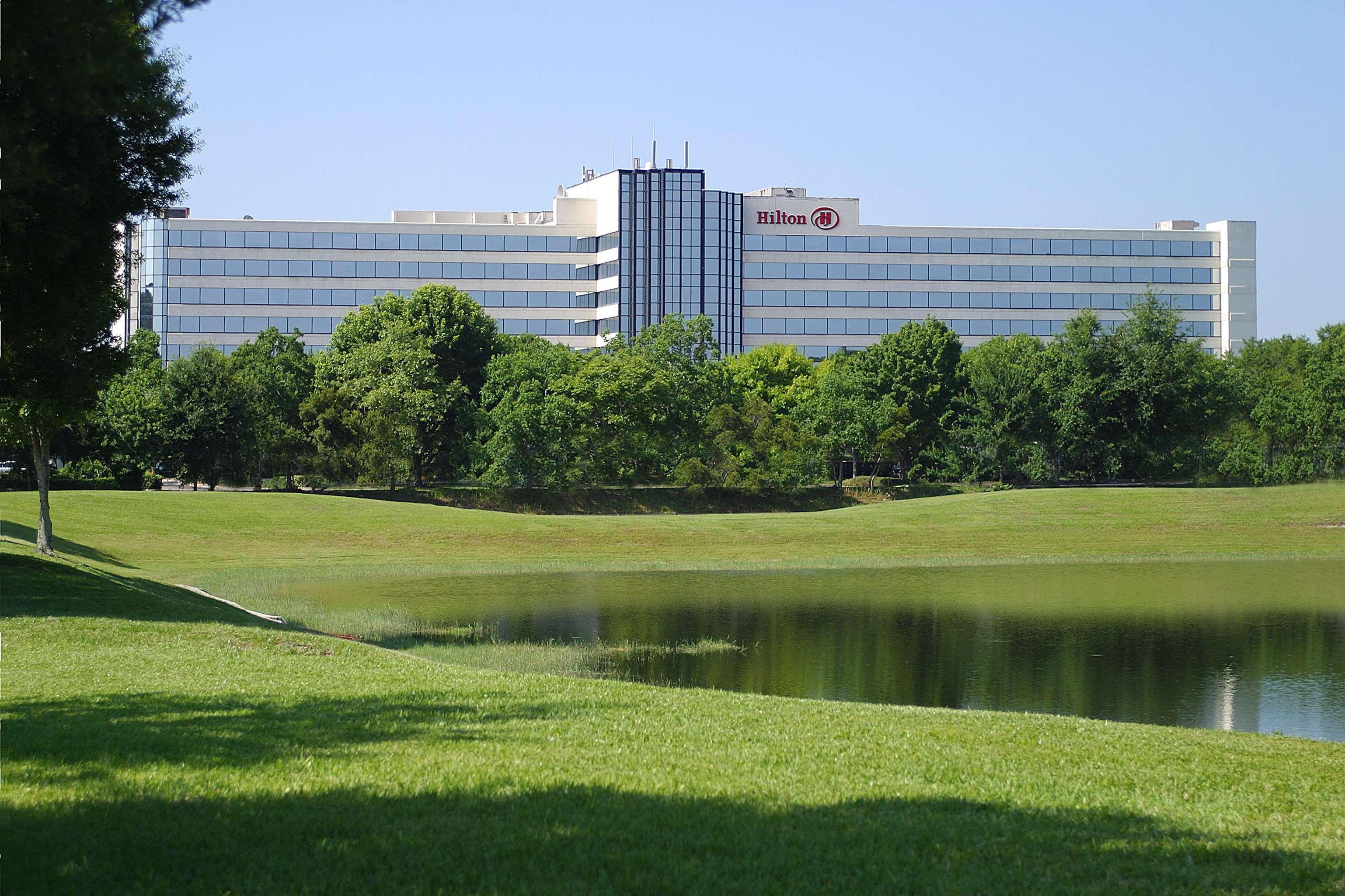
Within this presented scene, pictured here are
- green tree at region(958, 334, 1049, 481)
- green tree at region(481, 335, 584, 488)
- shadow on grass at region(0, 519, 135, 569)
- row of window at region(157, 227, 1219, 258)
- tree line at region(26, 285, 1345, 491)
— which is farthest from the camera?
row of window at region(157, 227, 1219, 258)

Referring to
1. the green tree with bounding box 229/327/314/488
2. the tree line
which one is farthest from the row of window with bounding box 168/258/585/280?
the tree line

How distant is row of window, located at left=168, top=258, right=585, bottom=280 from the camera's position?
113m

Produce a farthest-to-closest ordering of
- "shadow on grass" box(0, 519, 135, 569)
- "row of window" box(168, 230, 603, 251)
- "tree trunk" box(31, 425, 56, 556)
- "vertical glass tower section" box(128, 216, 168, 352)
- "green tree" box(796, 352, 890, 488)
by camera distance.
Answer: "vertical glass tower section" box(128, 216, 168, 352) < "row of window" box(168, 230, 603, 251) < "green tree" box(796, 352, 890, 488) < "shadow on grass" box(0, 519, 135, 569) < "tree trunk" box(31, 425, 56, 556)

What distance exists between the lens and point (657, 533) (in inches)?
2191

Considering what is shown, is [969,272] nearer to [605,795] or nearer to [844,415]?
[844,415]

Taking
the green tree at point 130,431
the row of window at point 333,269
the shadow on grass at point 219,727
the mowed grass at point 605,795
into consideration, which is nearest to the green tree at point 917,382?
the row of window at point 333,269

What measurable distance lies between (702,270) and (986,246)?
2841 centimetres

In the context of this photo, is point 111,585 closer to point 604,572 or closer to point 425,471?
point 604,572

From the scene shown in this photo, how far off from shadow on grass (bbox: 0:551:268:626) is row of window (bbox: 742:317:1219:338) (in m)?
91.4

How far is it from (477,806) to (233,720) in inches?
171

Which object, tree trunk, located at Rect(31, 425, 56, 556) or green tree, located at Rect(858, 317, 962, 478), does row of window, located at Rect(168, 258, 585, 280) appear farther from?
tree trunk, located at Rect(31, 425, 56, 556)

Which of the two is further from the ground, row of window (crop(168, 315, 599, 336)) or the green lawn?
row of window (crop(168, 315, 599, 336))

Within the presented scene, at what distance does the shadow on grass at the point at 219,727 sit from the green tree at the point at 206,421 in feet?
193

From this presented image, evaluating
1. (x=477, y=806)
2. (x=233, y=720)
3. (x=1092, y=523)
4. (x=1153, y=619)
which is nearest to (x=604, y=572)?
(x=1153, y=619)
